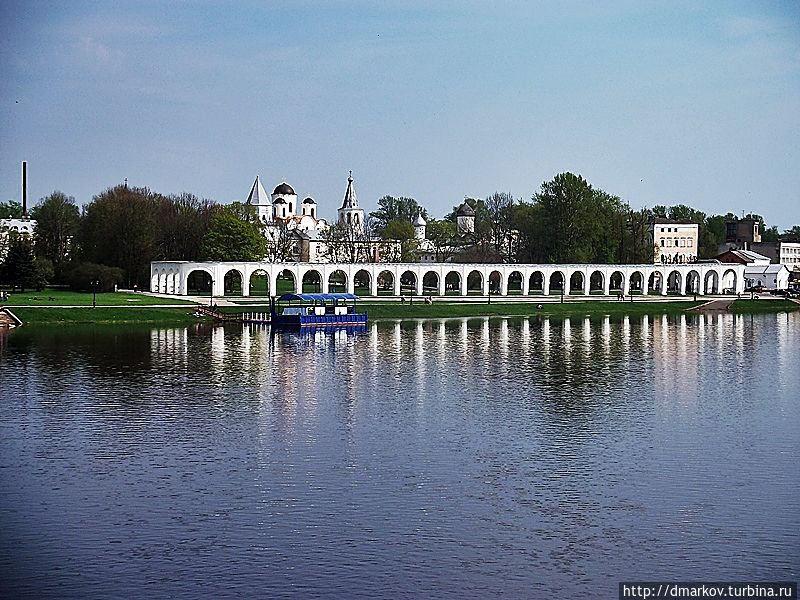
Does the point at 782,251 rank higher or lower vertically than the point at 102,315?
higher

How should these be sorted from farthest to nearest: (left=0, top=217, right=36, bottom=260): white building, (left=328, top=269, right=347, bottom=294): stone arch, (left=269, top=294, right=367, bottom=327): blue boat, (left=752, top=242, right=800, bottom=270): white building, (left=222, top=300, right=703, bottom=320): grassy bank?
(left=752, top=242, right=800, bottom=270): white building < (left=0, top=217, right=36, bottom=260): white building < (left=328, top=269, right=347, bottom=294): stone arch < (left=222, top=300, right=703, bottom=320): grassy bank < (left=269, top=294, right=367, bottom=327): blue boat

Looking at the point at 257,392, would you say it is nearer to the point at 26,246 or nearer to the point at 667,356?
the point at 667,356

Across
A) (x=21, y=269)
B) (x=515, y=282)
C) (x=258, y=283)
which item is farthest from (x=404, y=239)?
(x=21, y=269)

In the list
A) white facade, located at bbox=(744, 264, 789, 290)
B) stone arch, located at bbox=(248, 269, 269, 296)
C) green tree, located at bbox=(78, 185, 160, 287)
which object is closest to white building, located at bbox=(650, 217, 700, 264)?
white facade, located at bbox=(744, 264, 789, 290)

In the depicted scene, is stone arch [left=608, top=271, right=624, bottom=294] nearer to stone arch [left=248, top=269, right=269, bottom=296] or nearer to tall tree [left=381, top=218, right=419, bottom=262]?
tall tree [left=381, top=218, right=419, bottom=262]

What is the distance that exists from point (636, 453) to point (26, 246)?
53.7m

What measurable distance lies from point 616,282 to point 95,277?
4258 cm

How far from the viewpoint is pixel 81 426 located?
24.3 meters

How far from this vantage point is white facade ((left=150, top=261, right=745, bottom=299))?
230ft

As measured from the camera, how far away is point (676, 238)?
4181 inches

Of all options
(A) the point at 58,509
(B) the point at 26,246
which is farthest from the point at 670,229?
(A) the point at 58,509

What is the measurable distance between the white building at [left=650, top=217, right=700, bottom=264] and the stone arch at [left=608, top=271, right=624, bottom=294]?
659 inches

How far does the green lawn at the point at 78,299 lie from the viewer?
57.8 metres

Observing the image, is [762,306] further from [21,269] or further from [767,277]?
[21,269]
